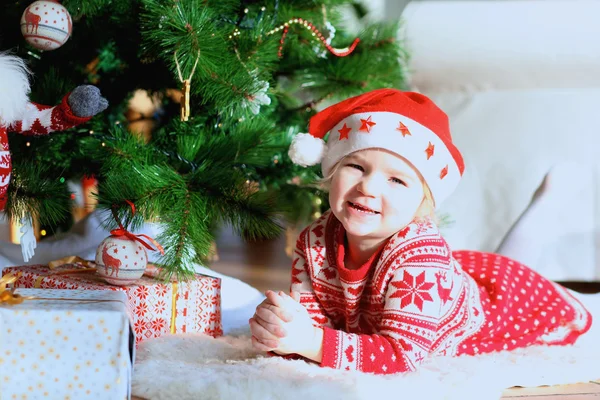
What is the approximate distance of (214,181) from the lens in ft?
3.25

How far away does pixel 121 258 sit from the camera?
3.01 ft

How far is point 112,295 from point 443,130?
0.43m

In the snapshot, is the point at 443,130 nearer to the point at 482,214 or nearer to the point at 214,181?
the point at 214,181

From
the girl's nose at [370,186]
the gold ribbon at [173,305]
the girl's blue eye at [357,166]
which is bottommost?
the gold ribbon at [173,305]

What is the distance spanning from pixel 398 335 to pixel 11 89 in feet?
1.78

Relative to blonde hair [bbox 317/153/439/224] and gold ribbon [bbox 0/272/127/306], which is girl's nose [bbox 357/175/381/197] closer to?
blonde hair [bbox 317/153/439/224]

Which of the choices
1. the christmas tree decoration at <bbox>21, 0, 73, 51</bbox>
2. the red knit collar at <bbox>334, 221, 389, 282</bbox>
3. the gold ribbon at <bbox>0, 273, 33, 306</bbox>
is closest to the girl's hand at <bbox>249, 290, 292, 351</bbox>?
the red knit collar at <bbox>334, 221, 389, 282</bbox>

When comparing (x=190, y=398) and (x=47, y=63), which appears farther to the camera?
(x=47, y=63)

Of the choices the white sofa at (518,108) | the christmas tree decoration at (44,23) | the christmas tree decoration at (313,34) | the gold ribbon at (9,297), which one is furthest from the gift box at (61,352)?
the white sofa at (518,108)

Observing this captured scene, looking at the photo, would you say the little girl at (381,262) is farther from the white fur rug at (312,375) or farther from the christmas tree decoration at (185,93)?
the christmas tree decoration at (185,93)

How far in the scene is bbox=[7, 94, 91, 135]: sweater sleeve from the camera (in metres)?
0.91

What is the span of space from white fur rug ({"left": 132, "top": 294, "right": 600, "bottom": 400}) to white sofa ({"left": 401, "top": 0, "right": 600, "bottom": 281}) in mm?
546

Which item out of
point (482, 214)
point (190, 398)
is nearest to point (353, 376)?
point (190, 398)

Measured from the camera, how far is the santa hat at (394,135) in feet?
2.74
